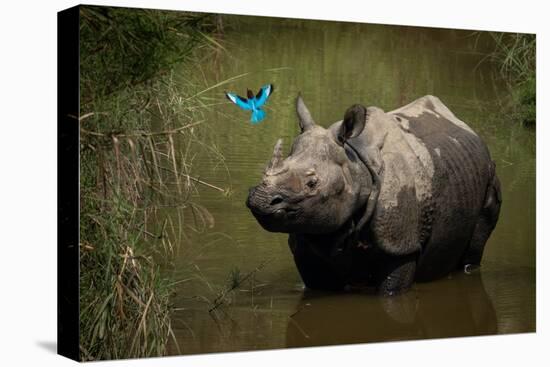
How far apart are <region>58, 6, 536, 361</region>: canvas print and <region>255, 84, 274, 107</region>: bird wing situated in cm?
1

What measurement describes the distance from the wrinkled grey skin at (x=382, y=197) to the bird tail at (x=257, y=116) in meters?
0.28

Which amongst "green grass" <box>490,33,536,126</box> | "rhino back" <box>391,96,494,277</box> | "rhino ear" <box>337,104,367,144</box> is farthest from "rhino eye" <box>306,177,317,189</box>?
"green grass" <box>490,33,536,126</box>

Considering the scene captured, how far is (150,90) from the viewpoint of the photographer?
9.52 metres

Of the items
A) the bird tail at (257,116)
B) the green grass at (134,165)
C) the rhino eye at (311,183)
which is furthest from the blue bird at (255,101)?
the rhino eye at (311,183)

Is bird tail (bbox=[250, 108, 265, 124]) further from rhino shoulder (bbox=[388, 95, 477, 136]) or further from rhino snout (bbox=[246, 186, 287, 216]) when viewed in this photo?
rhino shoulder (bbox=[388, 95, 477, 136])

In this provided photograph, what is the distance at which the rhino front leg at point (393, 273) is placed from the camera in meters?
10.4

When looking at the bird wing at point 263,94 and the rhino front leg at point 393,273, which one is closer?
the bird wing at point 263,94

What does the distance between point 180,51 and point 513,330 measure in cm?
355

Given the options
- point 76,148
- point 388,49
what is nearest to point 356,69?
point 388,49

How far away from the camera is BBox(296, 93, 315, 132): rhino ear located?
10188 millimetres

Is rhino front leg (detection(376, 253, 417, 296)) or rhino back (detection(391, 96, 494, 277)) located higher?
rhino back (detection(391, 96, 494, 277))

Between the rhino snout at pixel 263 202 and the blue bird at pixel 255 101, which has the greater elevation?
the blue bird at pixel 255 101

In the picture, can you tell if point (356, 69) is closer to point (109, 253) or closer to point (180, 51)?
point (180, 51)

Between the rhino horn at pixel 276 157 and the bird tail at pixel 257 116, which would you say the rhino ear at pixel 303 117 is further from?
the rhino horn at pixel 276 157
